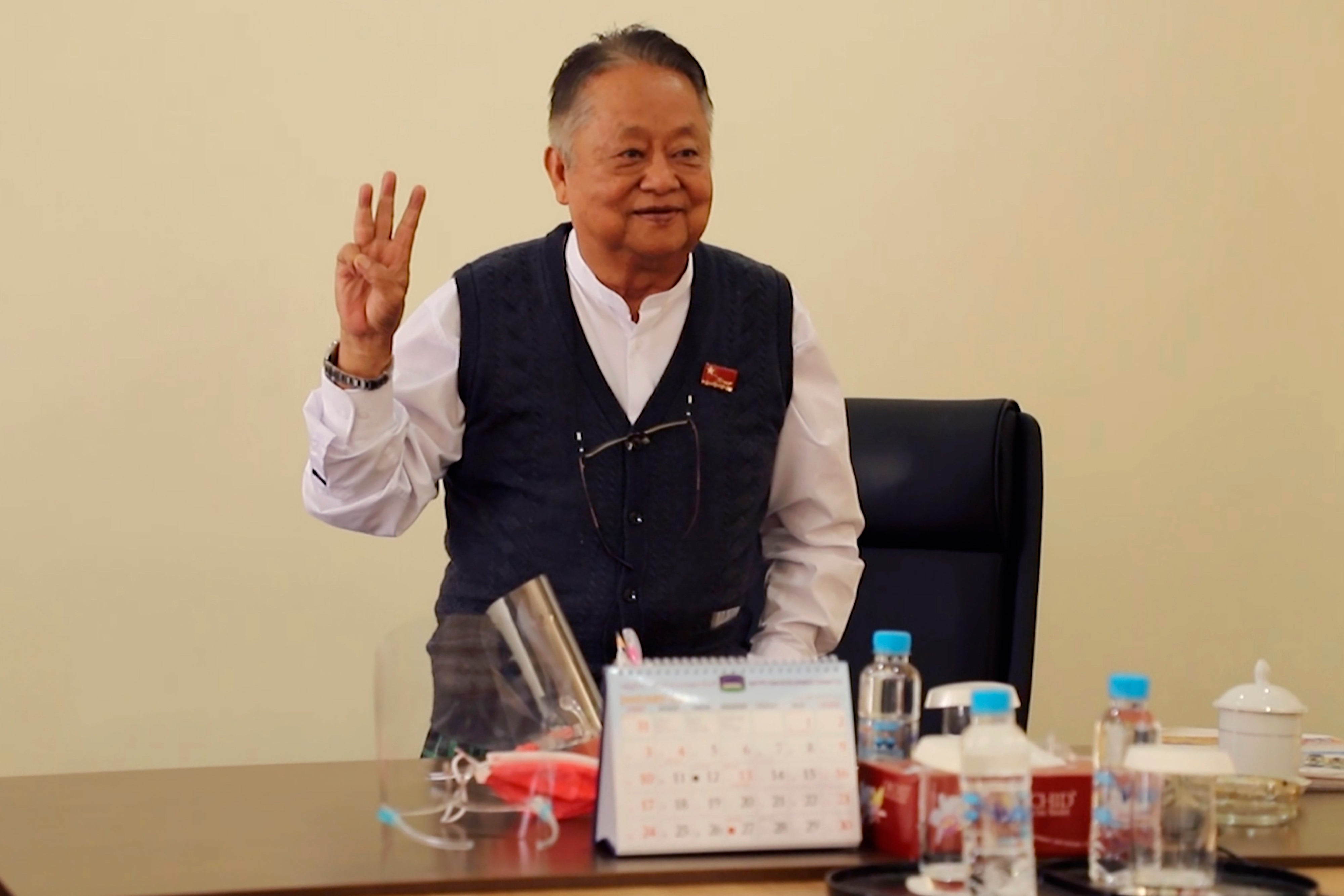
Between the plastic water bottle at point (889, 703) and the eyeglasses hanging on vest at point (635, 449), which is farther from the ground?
the eyeglasses hanging on vest at point (635, 449)

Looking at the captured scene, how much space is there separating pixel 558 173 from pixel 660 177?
0.69ft

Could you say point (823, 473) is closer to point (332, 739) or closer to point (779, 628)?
point (779, 628)

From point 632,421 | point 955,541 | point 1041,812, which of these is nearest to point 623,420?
point 632,421

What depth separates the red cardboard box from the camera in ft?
4.57

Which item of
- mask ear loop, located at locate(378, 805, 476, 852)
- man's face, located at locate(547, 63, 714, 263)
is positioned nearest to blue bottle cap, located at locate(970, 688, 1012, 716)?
mask ear loop, located at locate(378, 805, 476, 852)

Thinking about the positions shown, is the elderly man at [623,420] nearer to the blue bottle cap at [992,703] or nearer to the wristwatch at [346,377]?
the wristwatch at [346,377]

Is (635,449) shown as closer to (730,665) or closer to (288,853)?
(730,665)

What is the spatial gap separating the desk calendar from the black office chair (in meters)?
1.00

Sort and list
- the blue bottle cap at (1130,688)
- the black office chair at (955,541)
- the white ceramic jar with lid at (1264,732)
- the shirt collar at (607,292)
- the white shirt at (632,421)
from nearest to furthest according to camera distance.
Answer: the blue bottle cap at (1130,688), the white ceramic jar with lid at (1264,732), the white shirt at (632,421), the shirt collar at (607,292), the black office chair at (955,541)

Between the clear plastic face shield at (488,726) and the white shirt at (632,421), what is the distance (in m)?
0.47

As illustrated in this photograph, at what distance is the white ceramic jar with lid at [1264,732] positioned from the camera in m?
1.72

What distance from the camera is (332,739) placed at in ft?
10.3

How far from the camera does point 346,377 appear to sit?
6.26 ft

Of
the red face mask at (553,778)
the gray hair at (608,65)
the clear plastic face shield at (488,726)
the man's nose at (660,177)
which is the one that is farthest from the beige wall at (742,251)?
the red face mask at (553,778)
